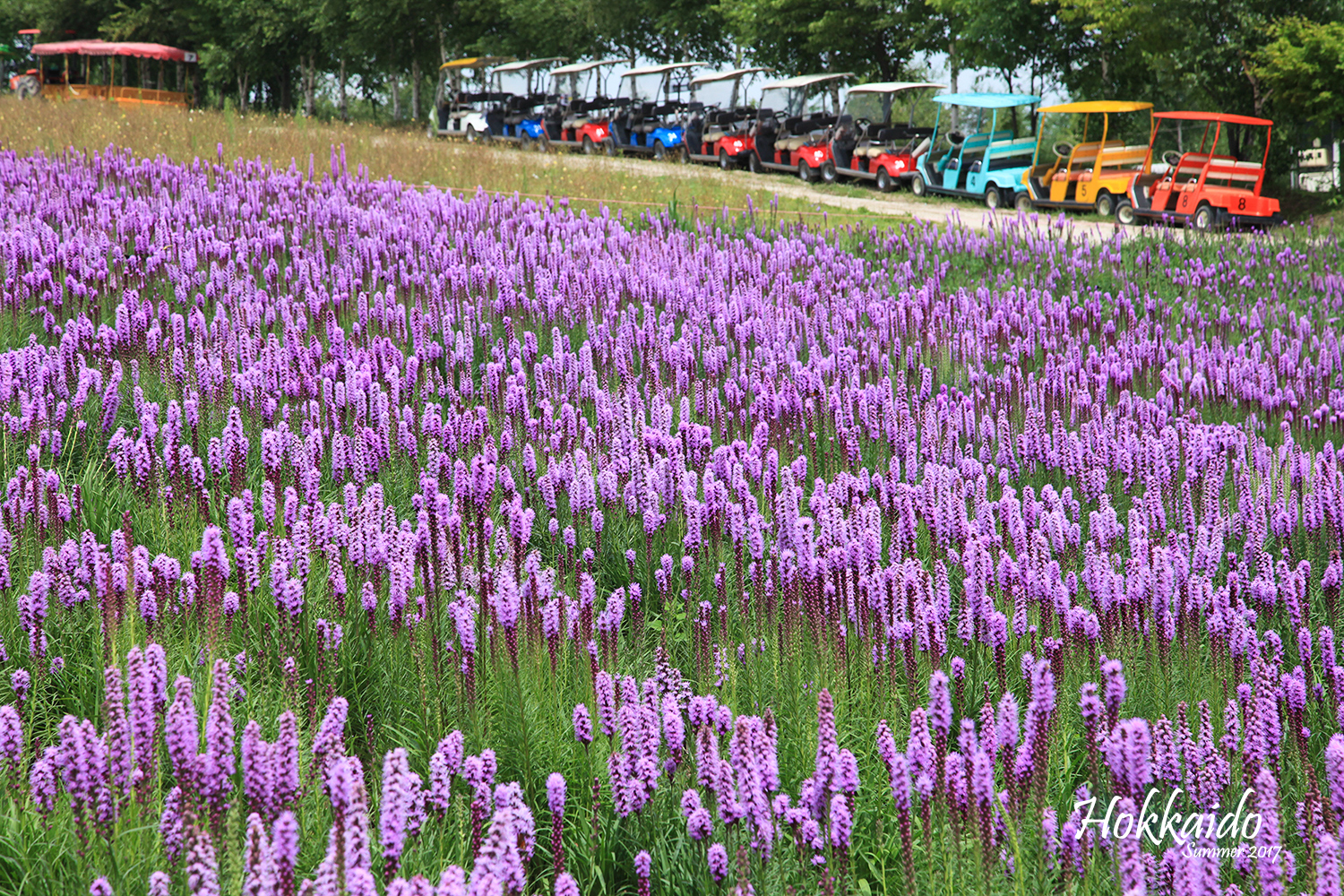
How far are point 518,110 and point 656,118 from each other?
23.0 feet

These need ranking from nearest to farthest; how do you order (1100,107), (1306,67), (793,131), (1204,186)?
→ (1204,186) → (1100,107) → (1306,67) → (793,131)

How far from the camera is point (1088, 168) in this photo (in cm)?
2464

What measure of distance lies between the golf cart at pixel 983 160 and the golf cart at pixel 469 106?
20538 millimetres

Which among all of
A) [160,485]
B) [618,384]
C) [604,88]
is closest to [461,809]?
[160,485]

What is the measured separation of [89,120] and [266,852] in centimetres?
2122

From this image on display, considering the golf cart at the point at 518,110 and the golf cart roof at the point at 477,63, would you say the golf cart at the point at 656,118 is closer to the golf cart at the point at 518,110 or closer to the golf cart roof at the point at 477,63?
the golf cart at the point at 518,110

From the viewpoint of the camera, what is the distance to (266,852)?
2.00 m

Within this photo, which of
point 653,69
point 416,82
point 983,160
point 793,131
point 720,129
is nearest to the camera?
point 983,160

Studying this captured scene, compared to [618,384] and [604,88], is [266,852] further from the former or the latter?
[604,88]

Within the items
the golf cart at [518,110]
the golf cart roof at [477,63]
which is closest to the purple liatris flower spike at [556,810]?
the golf cart at [518,110]

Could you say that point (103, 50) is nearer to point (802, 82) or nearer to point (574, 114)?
point (574, 114)

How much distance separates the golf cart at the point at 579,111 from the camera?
125ft

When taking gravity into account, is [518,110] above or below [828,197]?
above

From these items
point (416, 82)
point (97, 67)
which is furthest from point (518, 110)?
point (97, 67)
